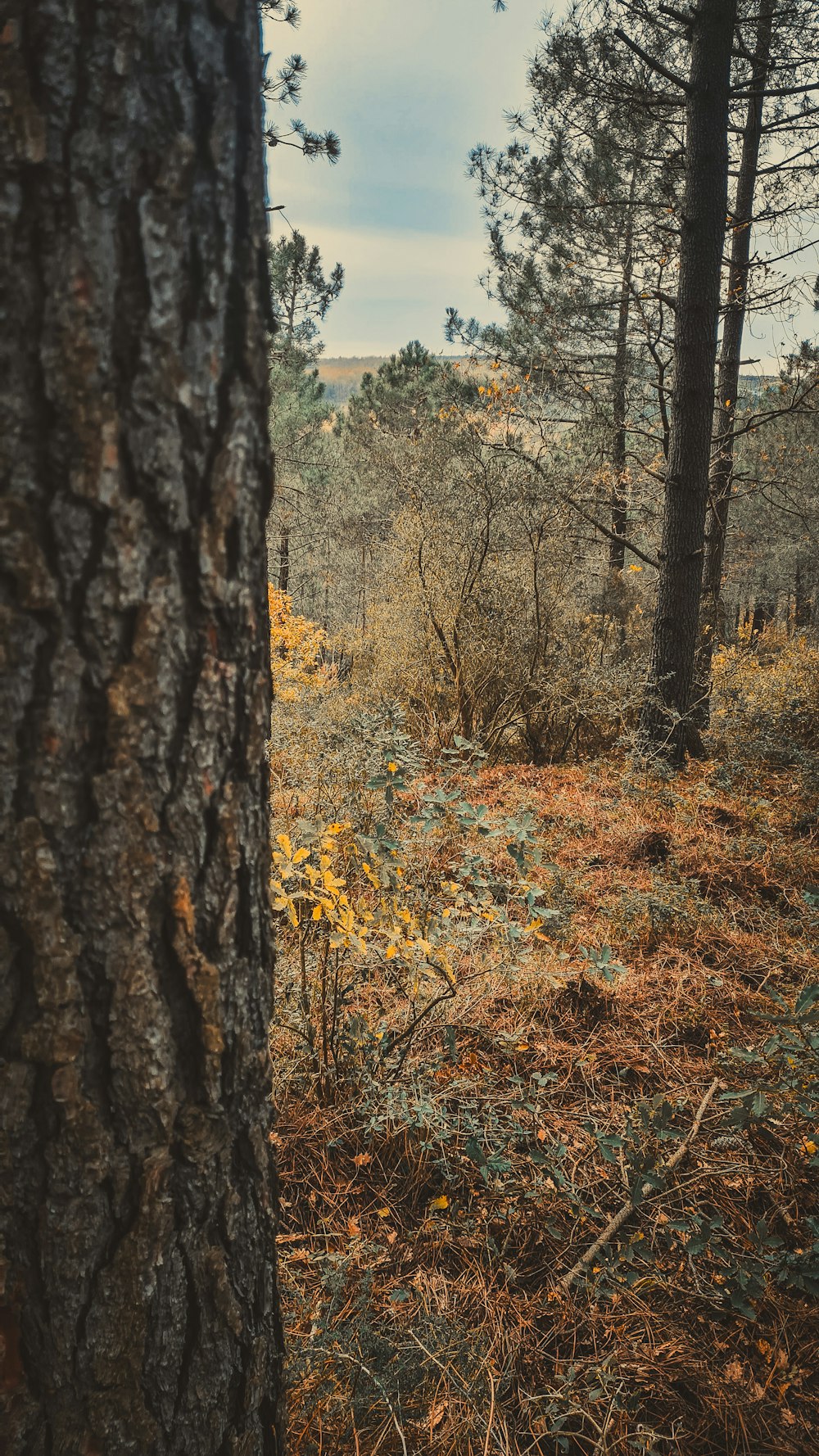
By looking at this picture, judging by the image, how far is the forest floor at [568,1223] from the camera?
52.8 inches

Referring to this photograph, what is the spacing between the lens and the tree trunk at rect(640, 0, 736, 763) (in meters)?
4.61

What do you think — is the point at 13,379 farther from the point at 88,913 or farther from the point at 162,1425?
the point at 162,1425

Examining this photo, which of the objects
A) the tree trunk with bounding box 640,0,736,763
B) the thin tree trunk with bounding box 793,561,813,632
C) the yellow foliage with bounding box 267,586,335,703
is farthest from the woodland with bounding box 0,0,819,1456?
the thin tree trunk with bounding box 793,561,813,632

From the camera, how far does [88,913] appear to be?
2.44ft

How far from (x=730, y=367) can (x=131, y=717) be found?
832cm

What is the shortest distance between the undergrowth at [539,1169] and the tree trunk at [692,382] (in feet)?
7.97

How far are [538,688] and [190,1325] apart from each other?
17.1 feet

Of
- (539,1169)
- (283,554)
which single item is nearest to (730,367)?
(539,1169)

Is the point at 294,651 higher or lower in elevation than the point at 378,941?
higher

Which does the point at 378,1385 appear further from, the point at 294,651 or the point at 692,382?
the point at 294,651

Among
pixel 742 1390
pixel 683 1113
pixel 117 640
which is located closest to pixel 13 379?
pixel 117 640

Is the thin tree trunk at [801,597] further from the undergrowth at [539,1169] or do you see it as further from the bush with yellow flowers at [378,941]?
the bush with yellow flowers at [378,941]

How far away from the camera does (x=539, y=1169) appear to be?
1861 mm

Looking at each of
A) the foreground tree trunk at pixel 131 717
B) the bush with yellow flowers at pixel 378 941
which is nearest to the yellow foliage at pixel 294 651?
the bush with yellow flowers at pixel 378 941
